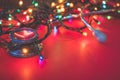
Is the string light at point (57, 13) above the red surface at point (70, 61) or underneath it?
above

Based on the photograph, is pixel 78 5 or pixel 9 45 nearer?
pixel 9 45

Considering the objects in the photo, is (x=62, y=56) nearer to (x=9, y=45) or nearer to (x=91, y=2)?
(x=9, y=45)

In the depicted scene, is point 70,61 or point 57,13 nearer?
point 70,61

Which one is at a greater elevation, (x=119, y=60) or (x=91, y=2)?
(x=91, y=2)

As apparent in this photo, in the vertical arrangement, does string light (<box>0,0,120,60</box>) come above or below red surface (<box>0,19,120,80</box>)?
above

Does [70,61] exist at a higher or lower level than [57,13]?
lower

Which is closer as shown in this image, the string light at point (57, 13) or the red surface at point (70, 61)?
the red surface at point (70, 61)

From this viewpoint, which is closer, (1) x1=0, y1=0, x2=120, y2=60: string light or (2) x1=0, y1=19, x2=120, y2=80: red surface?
(2) x1=0, y1=19, x2=120, y2=80: red surface

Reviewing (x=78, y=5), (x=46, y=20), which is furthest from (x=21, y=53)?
(x=78, y=5)
